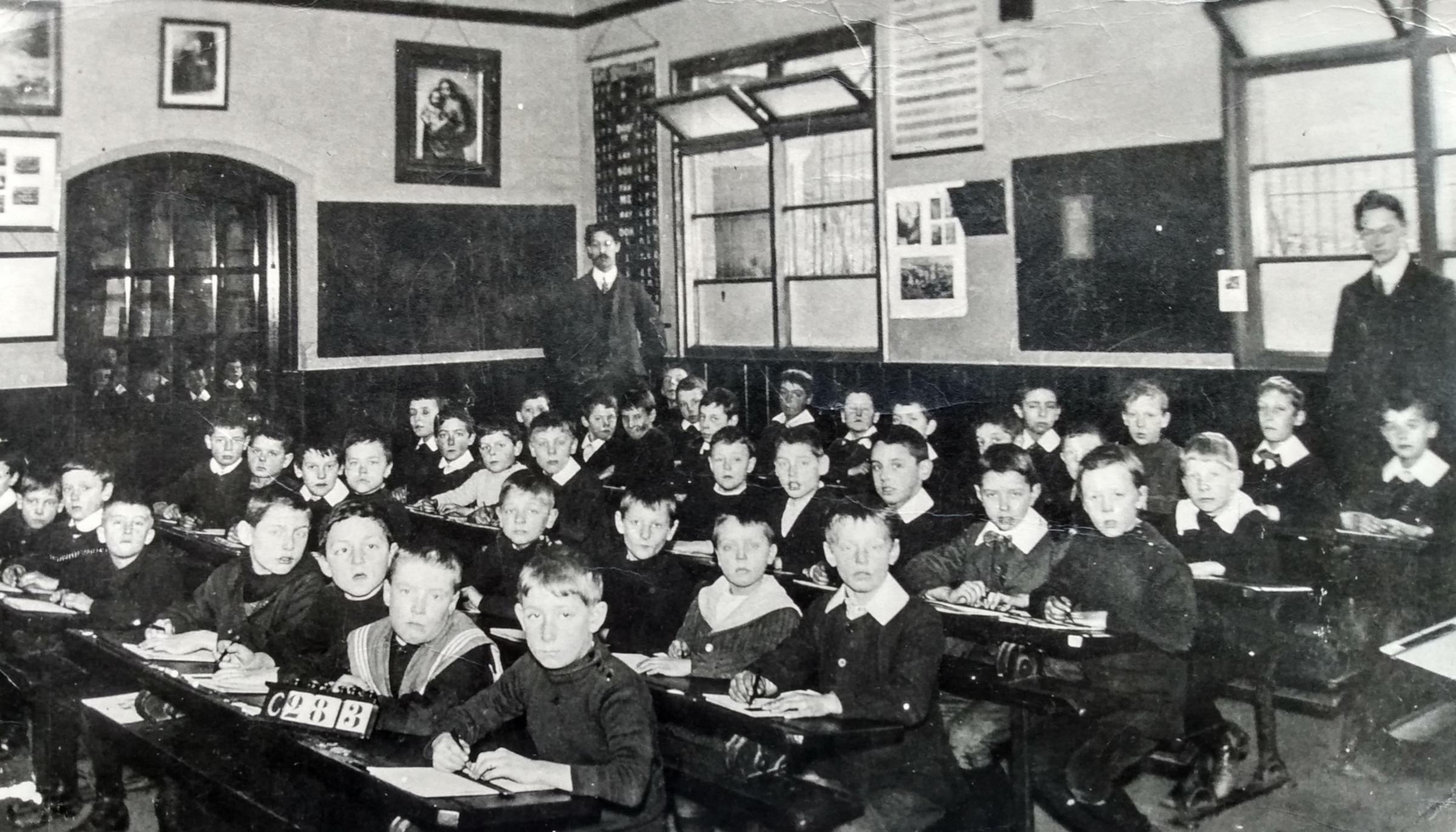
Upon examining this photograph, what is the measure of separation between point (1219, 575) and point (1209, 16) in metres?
2.13

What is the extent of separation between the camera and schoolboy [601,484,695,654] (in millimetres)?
2338

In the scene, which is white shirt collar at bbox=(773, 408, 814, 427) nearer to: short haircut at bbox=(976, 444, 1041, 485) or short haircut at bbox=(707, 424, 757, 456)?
short haircut at bbox=(707, 424, 757, 456)

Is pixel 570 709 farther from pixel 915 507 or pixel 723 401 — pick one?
pixel 723 401

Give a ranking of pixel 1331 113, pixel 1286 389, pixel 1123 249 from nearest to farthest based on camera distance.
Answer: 1. pixel 1286 389
2. pixel 1331 113
3. pixel 1123 249

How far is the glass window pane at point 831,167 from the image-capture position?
4.58 metres

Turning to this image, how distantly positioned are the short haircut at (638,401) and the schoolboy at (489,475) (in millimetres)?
492

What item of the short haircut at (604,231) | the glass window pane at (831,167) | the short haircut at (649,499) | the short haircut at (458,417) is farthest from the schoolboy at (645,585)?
the short haircut at (604,231)

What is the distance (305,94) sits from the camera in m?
4.67

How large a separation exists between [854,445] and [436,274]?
8.61 ft

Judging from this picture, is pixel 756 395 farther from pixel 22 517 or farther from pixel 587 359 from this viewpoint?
pixel 22 517

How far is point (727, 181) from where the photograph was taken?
17.3ft

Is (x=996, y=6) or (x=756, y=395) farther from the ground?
(x=996, y=6)

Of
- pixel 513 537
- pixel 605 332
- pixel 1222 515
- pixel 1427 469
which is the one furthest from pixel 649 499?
pixel 605 332

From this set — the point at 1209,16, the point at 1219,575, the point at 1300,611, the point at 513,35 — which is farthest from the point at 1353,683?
the point at 513,35
